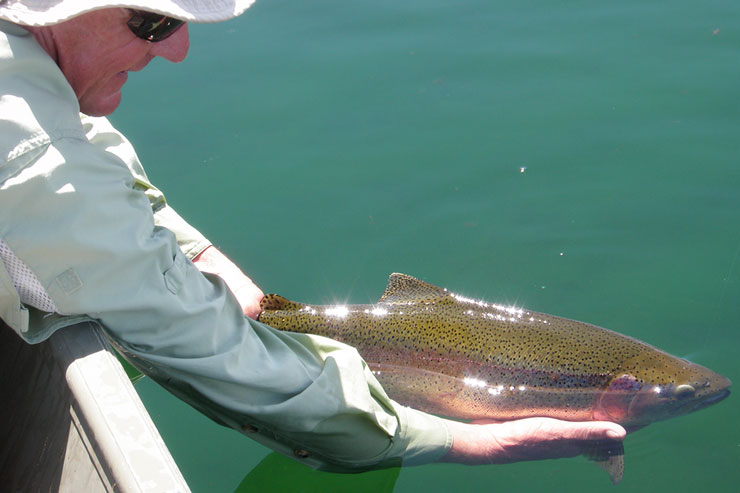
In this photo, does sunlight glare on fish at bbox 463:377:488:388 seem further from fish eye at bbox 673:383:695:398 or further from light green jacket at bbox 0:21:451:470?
fish eye at bbox 673:383:695:398

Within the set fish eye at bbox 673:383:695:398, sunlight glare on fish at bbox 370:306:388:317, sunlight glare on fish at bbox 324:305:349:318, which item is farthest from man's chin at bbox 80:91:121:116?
fish eye at bbox 673:383:695:398

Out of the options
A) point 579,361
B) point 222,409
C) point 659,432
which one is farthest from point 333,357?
point 659,432

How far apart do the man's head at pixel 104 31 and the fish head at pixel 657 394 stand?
2.56 m

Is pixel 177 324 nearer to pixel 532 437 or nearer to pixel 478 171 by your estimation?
pixel 532 437

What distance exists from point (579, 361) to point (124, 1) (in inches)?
106

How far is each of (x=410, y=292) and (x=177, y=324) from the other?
1.93 meters

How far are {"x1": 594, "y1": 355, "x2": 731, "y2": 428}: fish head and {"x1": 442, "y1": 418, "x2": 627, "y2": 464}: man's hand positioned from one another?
0.21 meters

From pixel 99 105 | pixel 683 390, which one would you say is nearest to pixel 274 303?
pixel 99 105

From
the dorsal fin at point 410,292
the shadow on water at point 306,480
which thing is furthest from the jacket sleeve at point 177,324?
the dorsal fin at point 410,292

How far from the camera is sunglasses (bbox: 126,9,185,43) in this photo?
1824 millimetres

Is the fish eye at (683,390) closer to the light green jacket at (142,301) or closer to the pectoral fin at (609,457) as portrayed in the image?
the pectoral fin at (609,457)

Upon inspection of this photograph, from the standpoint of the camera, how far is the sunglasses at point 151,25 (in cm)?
182

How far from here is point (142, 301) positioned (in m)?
1.87

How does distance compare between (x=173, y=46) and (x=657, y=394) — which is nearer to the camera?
(x=173, y=46)
